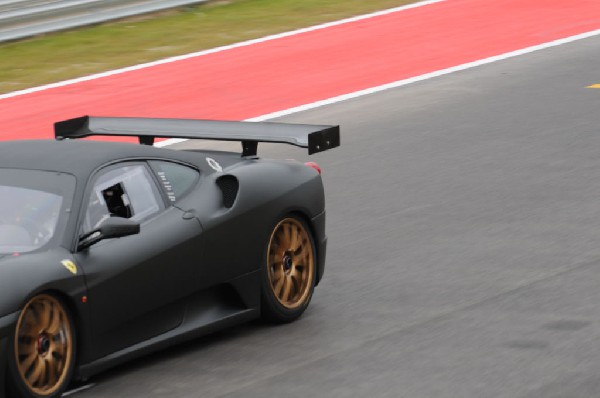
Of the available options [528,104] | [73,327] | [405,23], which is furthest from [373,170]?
[405,23]

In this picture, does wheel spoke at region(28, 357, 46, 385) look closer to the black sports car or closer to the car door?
the black sports car

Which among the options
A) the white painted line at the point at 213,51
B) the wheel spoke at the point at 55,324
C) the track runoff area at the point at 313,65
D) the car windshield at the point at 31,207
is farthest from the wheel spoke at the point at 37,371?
the white painted line at the point at 213,51

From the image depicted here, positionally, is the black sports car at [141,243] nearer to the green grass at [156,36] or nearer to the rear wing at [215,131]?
the rear wing at [215,131]

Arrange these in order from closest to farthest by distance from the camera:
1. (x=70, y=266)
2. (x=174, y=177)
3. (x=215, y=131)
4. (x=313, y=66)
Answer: (x=70, y=266) → (x=174, y=177) → (x=215, y=131) → (x=313, y=66)

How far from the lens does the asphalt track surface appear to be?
8.10 m

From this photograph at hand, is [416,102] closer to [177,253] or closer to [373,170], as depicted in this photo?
[373,170]

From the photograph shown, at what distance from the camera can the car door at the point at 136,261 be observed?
314 inches

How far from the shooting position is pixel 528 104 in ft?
54.5

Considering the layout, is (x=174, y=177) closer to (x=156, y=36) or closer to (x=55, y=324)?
(x=55, y=324)

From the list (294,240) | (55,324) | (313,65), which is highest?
(55,324)

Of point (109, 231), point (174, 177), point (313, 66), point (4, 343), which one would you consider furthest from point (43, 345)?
point (313, 66)

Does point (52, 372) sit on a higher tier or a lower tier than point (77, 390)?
higher

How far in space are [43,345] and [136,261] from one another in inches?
31.5

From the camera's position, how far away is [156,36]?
2158 centimetres
